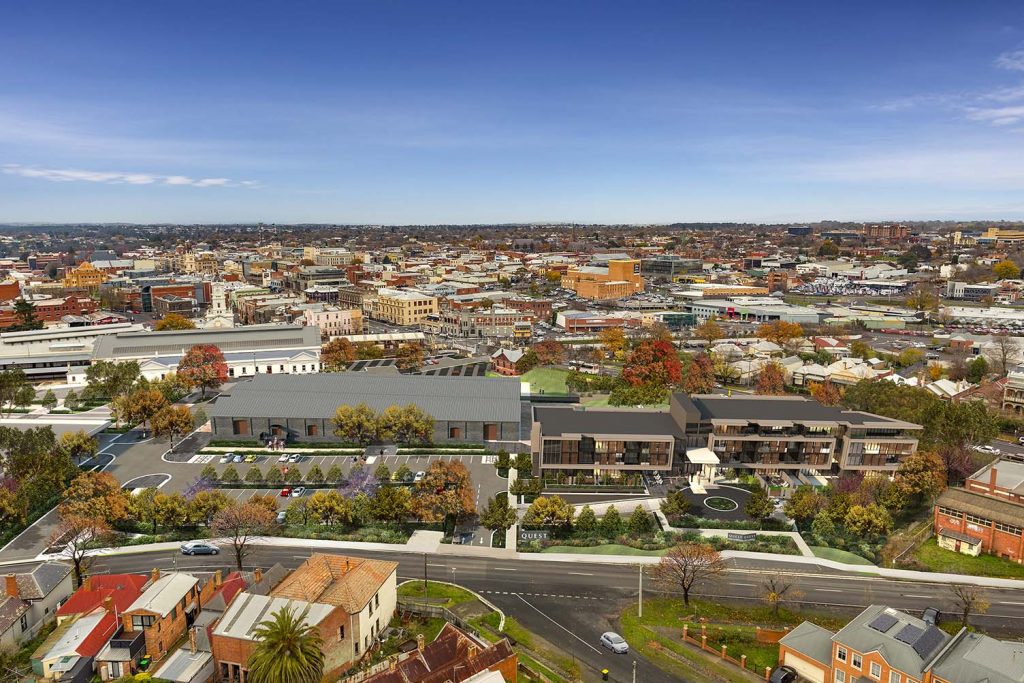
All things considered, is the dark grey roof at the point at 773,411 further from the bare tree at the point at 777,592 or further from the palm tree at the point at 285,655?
the palm tree at the point at 285,655

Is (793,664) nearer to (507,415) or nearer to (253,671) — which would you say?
(253,671)

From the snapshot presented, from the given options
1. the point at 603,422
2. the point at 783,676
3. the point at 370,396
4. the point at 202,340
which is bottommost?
the point at 783,676

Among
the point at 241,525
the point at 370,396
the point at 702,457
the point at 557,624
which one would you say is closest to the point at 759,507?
the point at 702,457

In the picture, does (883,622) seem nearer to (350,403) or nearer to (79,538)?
(79,538)

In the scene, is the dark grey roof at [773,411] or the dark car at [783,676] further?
the dark grey roof at [773,411]

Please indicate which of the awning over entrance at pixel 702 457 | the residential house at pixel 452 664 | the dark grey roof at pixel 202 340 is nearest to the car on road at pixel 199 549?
the residential house at pixel 452 664

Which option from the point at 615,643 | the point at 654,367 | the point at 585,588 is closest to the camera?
the point at 615,643

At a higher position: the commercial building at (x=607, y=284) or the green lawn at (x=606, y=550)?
the commercial building at (x=607, y=284)

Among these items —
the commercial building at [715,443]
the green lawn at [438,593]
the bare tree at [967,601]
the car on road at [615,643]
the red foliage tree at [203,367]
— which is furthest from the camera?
the red foliage tree at [203,367]
